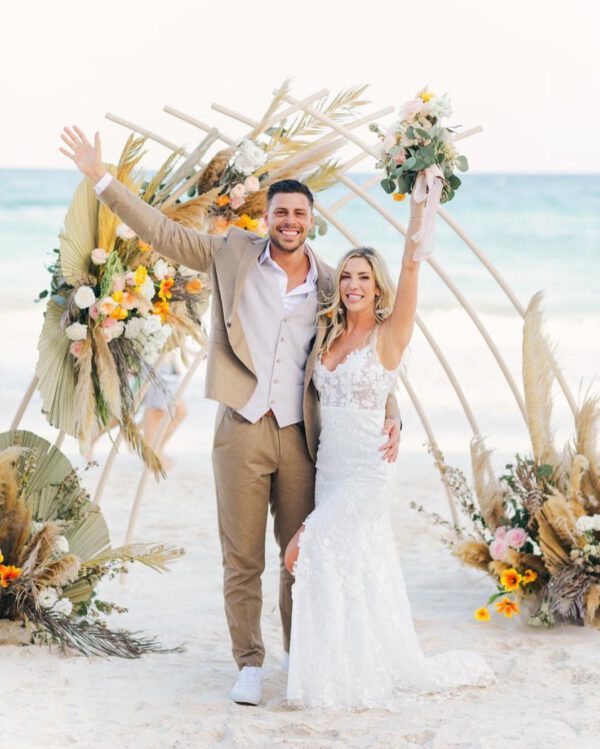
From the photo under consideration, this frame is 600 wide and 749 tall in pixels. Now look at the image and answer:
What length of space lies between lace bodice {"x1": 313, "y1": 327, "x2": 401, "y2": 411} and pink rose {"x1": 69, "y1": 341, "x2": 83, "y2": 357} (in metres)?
1.06

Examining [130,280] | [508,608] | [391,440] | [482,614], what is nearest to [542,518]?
[508,608]

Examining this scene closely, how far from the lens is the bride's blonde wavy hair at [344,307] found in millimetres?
3939

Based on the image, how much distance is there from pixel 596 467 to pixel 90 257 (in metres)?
2.43

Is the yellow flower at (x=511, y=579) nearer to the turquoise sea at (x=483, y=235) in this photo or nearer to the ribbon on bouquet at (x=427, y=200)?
the ribbon on bouquet at (x=427, y=200)

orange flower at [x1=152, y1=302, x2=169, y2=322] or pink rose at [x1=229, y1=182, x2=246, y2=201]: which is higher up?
pink rose at [x1=229, y1=182, x2=246, y2=201]

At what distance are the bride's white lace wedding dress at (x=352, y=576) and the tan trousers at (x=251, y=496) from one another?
98 mm

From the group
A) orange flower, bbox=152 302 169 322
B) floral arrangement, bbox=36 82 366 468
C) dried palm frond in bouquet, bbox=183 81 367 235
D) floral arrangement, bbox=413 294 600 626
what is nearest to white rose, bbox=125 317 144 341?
floral arrangement, bbox=36 82 366 468

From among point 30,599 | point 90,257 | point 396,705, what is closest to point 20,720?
point 30,599

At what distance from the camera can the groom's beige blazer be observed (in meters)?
3.93

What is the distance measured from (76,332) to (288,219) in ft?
3.47

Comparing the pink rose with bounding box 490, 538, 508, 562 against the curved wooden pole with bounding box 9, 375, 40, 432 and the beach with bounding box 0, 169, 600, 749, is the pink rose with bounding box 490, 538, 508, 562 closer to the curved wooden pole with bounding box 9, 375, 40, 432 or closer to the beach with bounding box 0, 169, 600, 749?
the beach with bounding box 0, 169, 600, 749

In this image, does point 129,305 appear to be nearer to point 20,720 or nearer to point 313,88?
point 20,720

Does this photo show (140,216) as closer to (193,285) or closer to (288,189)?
(288,189)

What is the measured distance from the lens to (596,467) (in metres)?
4.93
